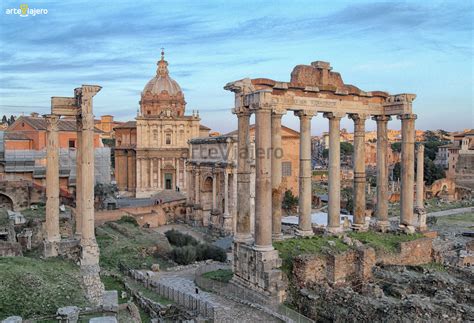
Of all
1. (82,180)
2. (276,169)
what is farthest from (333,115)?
(82,180)

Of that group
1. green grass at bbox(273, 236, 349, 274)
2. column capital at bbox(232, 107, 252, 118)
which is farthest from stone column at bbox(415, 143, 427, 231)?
column capital at bbox(232, 107, 252, 118)

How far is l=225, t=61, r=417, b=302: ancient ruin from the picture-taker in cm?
1510

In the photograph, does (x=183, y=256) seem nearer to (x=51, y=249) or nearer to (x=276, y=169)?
(x=51, y=249)

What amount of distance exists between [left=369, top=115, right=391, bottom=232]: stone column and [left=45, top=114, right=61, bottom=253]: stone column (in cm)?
1296

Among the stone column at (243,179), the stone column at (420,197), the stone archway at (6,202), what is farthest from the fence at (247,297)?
the stone archway at (6,202)

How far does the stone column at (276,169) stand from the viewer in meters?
16.8

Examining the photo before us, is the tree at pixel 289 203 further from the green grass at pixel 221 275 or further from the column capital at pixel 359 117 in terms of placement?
the green grass at pixel 221 275

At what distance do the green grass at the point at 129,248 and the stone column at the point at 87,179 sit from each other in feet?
12.3

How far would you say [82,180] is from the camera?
1688 cm

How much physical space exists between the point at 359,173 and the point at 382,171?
1254 mm

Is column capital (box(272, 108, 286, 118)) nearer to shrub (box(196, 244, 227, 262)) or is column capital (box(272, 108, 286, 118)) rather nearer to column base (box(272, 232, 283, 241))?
column base (box(272, 232, 283, 241))

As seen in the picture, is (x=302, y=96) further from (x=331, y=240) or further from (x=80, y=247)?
(x=80, y=247)

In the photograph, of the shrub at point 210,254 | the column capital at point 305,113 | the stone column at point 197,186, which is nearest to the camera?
the column capital at point 305,113

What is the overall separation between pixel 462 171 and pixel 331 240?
226ft
